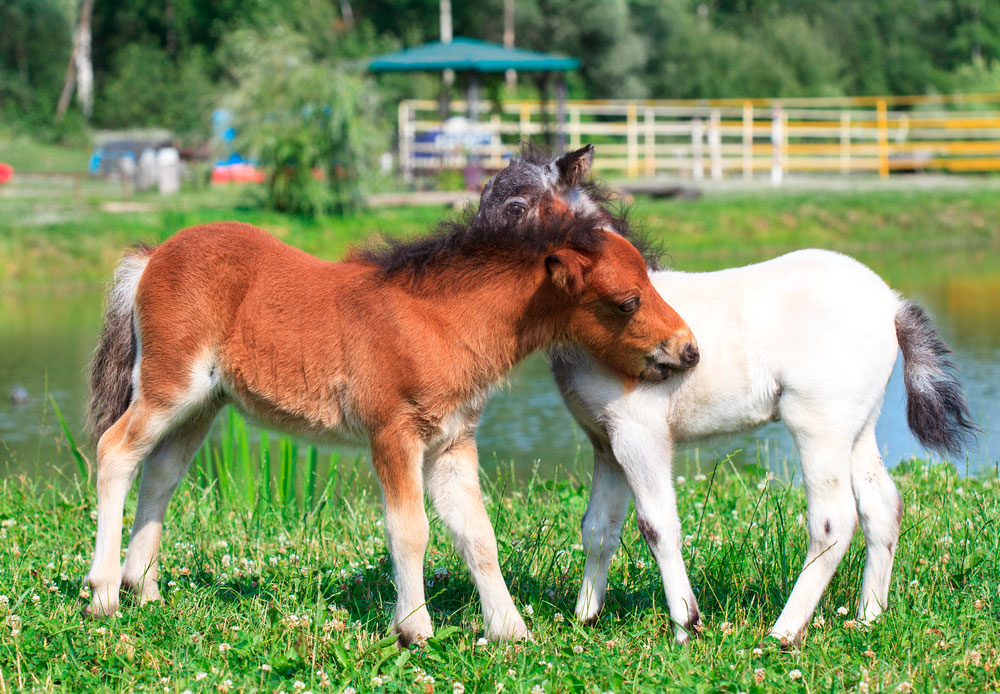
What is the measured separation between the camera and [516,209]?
4555 mm

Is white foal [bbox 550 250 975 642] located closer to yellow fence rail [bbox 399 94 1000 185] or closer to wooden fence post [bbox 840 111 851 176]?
yellow fence rail [bbox 399 94 1000 185]

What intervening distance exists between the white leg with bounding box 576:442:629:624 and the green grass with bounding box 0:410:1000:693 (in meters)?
0.11

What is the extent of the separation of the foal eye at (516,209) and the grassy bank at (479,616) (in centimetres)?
163

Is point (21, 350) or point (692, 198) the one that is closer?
point (21, 350)

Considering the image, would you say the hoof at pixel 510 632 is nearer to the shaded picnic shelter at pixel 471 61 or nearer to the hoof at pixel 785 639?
the hoof at pixel 785 639

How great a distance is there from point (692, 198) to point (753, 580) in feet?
66.1

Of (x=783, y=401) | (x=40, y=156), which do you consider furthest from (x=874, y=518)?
(x=40, y=156)

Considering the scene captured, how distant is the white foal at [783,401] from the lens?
438 centimetres

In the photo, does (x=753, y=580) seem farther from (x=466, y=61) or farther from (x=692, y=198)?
(x=466, y=61)

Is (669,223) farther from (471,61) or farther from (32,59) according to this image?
(32,59)

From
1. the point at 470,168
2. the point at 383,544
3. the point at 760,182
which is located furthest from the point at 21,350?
the point at 760,182

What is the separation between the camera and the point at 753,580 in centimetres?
500

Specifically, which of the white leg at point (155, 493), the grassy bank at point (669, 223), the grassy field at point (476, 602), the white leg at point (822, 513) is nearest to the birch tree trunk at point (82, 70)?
the grassy bank at point (669, 223)

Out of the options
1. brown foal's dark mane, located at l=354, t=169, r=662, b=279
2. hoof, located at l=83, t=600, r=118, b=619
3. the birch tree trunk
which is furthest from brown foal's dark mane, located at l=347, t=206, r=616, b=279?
the birch tree trunk
